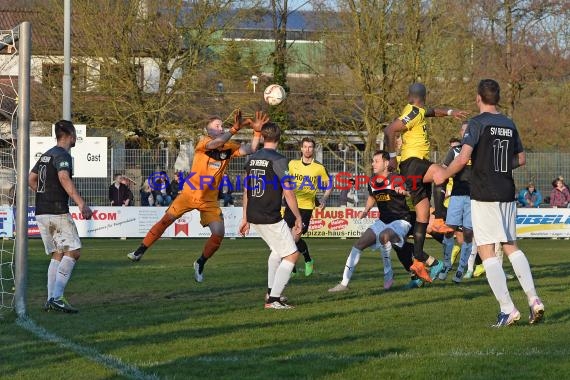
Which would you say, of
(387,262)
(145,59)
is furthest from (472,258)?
(145,59)

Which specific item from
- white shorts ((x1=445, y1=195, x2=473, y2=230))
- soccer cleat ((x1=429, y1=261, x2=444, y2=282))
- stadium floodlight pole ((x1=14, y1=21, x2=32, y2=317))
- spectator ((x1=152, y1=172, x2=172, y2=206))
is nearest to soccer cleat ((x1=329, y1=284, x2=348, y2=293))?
soccer cleat ((x1=429, y1=261, x2=444, y2=282))

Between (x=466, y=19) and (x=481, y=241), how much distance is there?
1159 inches

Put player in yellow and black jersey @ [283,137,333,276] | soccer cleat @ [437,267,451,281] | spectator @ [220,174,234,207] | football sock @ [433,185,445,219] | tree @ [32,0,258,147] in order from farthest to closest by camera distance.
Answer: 1. tree @ [32,0,258,147]
2. spectator @ [220,174,234,207]
3. football sock @ [433,185,445,219]
4. player in yellow and black jersey @ [283,137,333,276]
5. soccer cleat @ [437,267,451,281]

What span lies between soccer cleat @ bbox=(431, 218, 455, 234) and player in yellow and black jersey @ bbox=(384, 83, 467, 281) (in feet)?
8.25

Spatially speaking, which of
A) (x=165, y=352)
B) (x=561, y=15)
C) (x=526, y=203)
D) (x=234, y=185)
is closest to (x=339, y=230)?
(x=234, y=185)

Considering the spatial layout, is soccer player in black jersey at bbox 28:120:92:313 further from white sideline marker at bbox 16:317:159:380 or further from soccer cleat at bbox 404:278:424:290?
soccer cleat at bbox 404:278:424:290

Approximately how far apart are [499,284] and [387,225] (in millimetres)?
4105

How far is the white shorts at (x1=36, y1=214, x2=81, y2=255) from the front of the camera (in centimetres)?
1134

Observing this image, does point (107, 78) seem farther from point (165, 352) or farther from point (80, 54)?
point (165, 352)

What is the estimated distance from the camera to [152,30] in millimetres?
37500

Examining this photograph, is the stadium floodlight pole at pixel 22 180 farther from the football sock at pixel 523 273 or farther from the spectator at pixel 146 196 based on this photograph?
the spectator at pixel 146 196

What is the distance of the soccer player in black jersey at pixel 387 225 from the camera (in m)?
13.3

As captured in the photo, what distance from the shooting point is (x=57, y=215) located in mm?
11328

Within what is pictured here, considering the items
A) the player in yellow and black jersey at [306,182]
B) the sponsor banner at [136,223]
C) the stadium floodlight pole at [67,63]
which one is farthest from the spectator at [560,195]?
the player in yellow and black jersey at [306,182]
